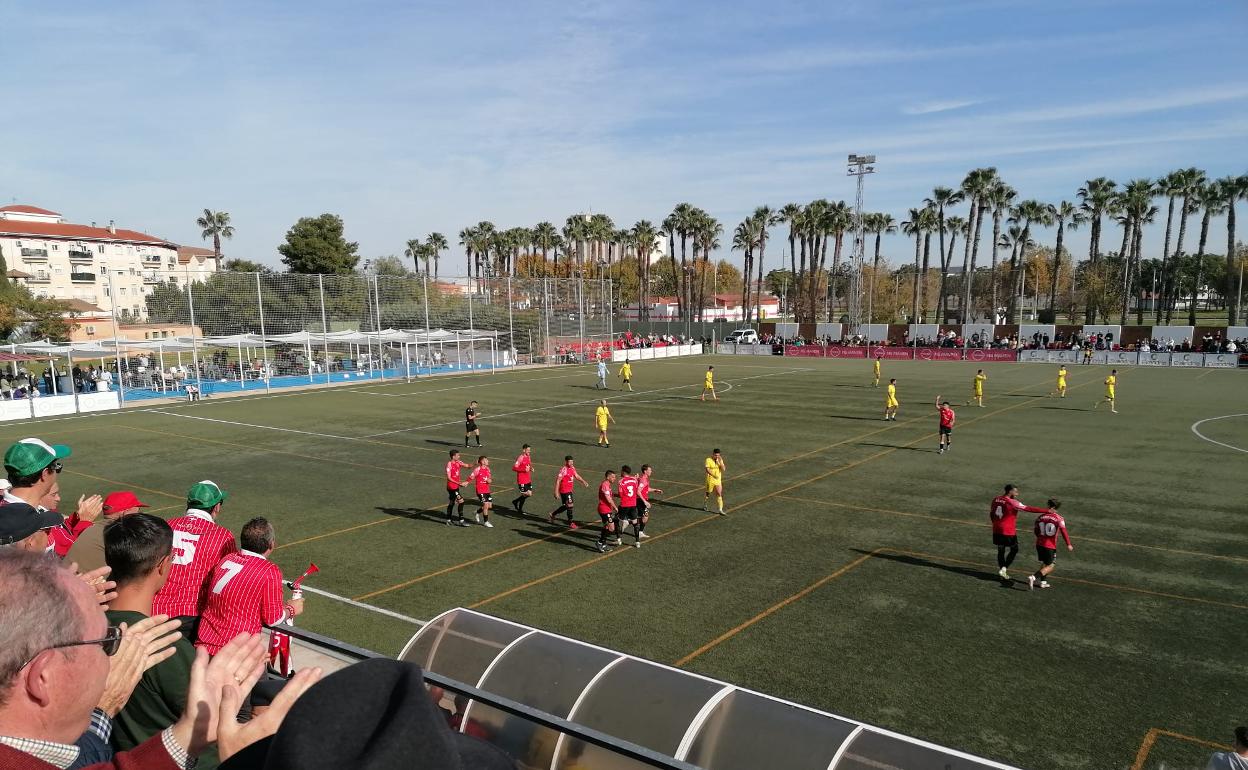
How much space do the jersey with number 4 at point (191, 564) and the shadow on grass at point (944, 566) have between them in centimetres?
1216

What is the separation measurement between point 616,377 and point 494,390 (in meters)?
9.74

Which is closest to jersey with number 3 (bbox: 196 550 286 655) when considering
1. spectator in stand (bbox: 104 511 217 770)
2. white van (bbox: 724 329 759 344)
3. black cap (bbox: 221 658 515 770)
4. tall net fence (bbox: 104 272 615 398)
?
spectator in stand (bbox: 104 511 217 770)

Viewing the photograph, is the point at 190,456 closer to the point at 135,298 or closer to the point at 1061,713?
the point at 1061,713

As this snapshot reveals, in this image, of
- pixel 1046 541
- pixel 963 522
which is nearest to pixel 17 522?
pixel 1046 541

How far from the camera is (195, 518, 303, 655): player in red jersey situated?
579cm

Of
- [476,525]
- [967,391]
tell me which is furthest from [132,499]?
[967,391]

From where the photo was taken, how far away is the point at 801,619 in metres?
11.9

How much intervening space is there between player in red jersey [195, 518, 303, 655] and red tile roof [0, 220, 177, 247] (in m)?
104

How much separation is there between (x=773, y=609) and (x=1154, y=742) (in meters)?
5.27

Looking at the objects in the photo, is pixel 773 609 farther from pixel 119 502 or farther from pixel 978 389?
pixel 978 389

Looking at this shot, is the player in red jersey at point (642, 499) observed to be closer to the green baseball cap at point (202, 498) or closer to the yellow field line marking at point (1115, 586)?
the yellow field line marking at point (1115, 586)

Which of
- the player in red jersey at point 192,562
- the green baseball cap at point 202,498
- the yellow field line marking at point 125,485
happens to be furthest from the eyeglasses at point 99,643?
the yellow field line marking at point 125,485

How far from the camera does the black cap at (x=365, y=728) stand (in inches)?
53.5

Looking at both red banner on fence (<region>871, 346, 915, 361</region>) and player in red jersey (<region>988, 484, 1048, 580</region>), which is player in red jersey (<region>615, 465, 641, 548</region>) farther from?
red banner on fence (<region>871, 346, 915, 361</region>)
